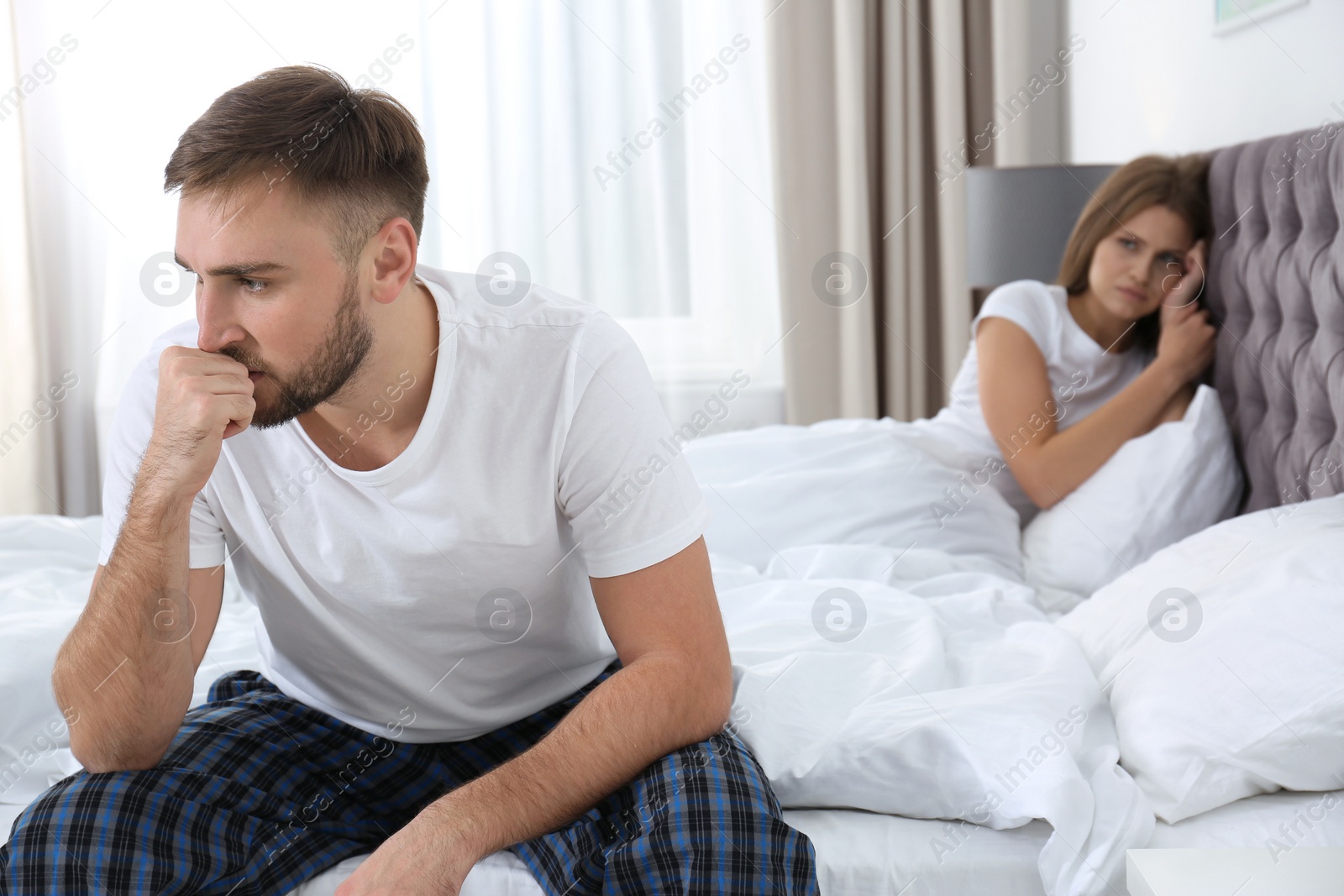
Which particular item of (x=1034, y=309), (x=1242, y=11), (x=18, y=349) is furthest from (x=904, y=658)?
(x=18, y=349)

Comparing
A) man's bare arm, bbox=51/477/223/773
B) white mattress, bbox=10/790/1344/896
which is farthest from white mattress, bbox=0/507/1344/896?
man's bare arm, bbox=51/477/223/773

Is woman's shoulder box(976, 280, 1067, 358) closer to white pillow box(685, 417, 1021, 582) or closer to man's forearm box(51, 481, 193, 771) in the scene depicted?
white pillow box(685, 417, 1021, 582)

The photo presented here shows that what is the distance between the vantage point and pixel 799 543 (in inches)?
68.7

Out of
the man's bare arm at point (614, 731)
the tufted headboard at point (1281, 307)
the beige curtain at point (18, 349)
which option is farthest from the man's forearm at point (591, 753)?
the beige curtain at point (18, 349)

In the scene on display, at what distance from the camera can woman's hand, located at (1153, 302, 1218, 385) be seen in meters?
1.78

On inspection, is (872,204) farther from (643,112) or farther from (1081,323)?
(1081,323)

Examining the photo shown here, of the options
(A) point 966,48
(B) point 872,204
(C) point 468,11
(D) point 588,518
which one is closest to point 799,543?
(D) point 588,518

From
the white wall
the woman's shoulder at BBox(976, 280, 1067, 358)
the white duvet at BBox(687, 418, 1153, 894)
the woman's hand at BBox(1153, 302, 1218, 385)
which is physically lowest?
the white duvet at BBox(687, 418, 1153, 894)

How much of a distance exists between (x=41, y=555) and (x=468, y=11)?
6.71ft

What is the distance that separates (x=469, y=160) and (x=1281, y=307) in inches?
89.3

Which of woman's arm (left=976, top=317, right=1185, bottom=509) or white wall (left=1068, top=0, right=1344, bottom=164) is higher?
white wall (left=1068, top=0, right=1344, bottom=164)

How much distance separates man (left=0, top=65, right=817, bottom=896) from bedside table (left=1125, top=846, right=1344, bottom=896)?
0.89 feet

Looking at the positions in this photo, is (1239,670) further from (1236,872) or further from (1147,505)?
(1147,505)

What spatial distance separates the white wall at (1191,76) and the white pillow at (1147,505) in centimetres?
47
